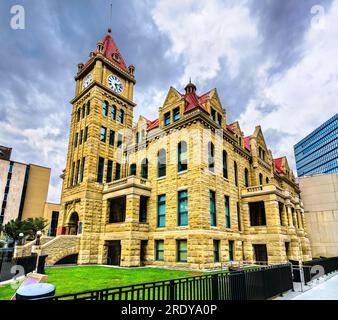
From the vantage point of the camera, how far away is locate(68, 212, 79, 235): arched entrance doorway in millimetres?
25098

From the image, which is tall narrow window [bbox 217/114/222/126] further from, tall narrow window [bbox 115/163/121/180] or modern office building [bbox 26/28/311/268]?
tall narrow window [bbox 115/163/121/180]

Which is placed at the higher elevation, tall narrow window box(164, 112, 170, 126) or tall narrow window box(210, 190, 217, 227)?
tall narrow window box(164, 112, 170, 126)

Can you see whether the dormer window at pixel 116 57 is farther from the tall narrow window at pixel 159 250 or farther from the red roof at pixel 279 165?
the red roof at pixel 279 165

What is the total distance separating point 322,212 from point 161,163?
850 inches

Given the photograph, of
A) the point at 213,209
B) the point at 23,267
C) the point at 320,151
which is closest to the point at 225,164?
the point at 213,209

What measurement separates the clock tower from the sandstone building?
114 millimetres

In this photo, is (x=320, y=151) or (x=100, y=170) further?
(x=320, y=151)

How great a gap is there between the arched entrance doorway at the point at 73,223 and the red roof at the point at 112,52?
1890 centimetres

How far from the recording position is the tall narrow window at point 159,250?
20.6m

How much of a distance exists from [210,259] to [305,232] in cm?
1988

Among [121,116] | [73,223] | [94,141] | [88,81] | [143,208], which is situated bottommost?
[73,223]

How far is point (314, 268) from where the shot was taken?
47.8 feet

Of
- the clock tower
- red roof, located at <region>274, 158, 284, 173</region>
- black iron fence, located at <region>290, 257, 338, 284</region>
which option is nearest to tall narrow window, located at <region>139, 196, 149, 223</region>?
the clock tower

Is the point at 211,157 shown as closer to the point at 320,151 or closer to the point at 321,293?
the point at 321,293
